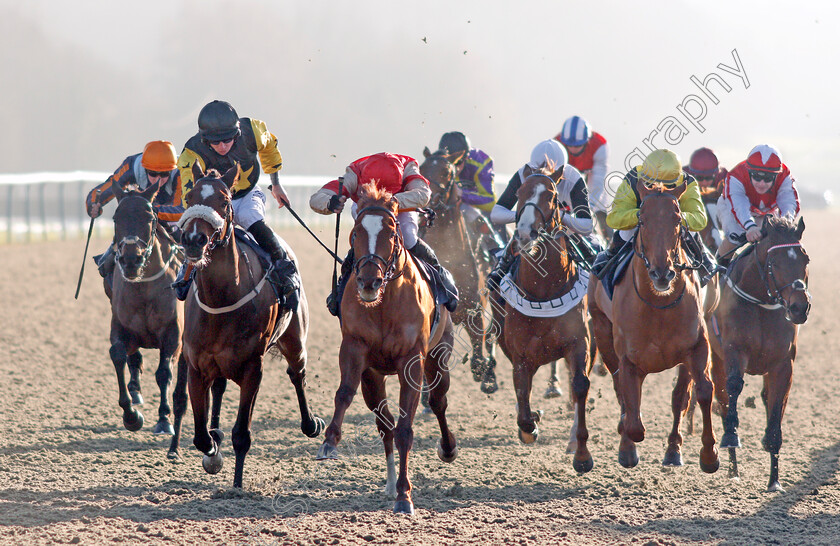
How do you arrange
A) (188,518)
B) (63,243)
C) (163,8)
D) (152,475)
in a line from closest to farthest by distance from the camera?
(188,518)
(152,475)
(63,243)
(163,8)

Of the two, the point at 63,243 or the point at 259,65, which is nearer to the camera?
the point at 63,243

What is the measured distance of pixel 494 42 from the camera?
231ft

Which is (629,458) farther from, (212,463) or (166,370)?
(166,370)

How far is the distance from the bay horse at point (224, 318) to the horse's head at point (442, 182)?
8.62ft

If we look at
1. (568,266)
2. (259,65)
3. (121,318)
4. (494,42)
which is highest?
(494,42)

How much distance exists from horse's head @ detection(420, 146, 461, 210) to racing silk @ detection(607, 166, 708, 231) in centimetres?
234

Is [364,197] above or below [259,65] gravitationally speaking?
below

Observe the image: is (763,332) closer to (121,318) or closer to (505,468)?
(505,468)

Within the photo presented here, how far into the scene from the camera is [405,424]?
526 cm

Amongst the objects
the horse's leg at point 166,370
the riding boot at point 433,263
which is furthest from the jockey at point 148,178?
the riding boot at point 433,263

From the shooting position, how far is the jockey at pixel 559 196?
22.5ft

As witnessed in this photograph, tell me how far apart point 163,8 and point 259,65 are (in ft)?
29.6

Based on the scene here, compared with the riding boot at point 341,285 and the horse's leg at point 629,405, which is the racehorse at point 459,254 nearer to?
the horse's leg at point 629,405

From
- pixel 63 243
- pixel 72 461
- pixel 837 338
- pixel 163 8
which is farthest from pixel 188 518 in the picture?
pixel 163 8
